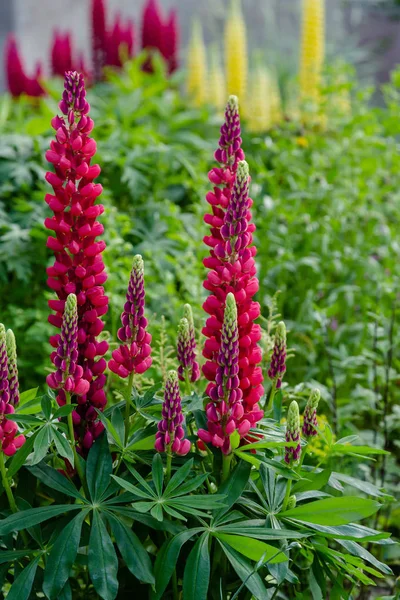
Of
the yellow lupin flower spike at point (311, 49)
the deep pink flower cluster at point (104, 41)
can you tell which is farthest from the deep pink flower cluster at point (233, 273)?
the deep pink flower cluster at point (104, 41)

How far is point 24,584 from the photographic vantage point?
1.24 m

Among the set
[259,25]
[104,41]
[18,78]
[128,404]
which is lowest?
[128,404]

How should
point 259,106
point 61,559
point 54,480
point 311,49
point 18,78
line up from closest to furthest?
point 61,559 → point 54,480 → point 259,106 → point 311,49 → point 18,78

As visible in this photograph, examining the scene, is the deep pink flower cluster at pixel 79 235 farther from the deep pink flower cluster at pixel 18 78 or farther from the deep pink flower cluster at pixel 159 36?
the deep pink flower cluster at pixel 159 36

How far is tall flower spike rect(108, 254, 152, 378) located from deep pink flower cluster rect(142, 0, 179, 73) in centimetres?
454

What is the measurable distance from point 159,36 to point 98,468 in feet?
15.7

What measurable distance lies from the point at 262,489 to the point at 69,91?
31.5 inches

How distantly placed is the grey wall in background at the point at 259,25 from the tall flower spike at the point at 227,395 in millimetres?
6664

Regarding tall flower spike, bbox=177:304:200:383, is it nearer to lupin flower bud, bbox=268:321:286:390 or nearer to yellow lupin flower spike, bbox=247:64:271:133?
lupin flower bud, bbox=268:321:286:390

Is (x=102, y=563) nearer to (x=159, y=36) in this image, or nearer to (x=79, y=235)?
(x=79, y=235)

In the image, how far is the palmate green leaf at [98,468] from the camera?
4.31 ft

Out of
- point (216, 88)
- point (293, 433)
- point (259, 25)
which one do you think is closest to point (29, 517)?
point (293, 433)

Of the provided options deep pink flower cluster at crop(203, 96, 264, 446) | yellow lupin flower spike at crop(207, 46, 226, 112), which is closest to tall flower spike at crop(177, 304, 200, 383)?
deep pink flower cluster at crop(203, 96, 264, 446)

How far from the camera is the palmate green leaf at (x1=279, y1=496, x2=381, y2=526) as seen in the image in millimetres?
1261
